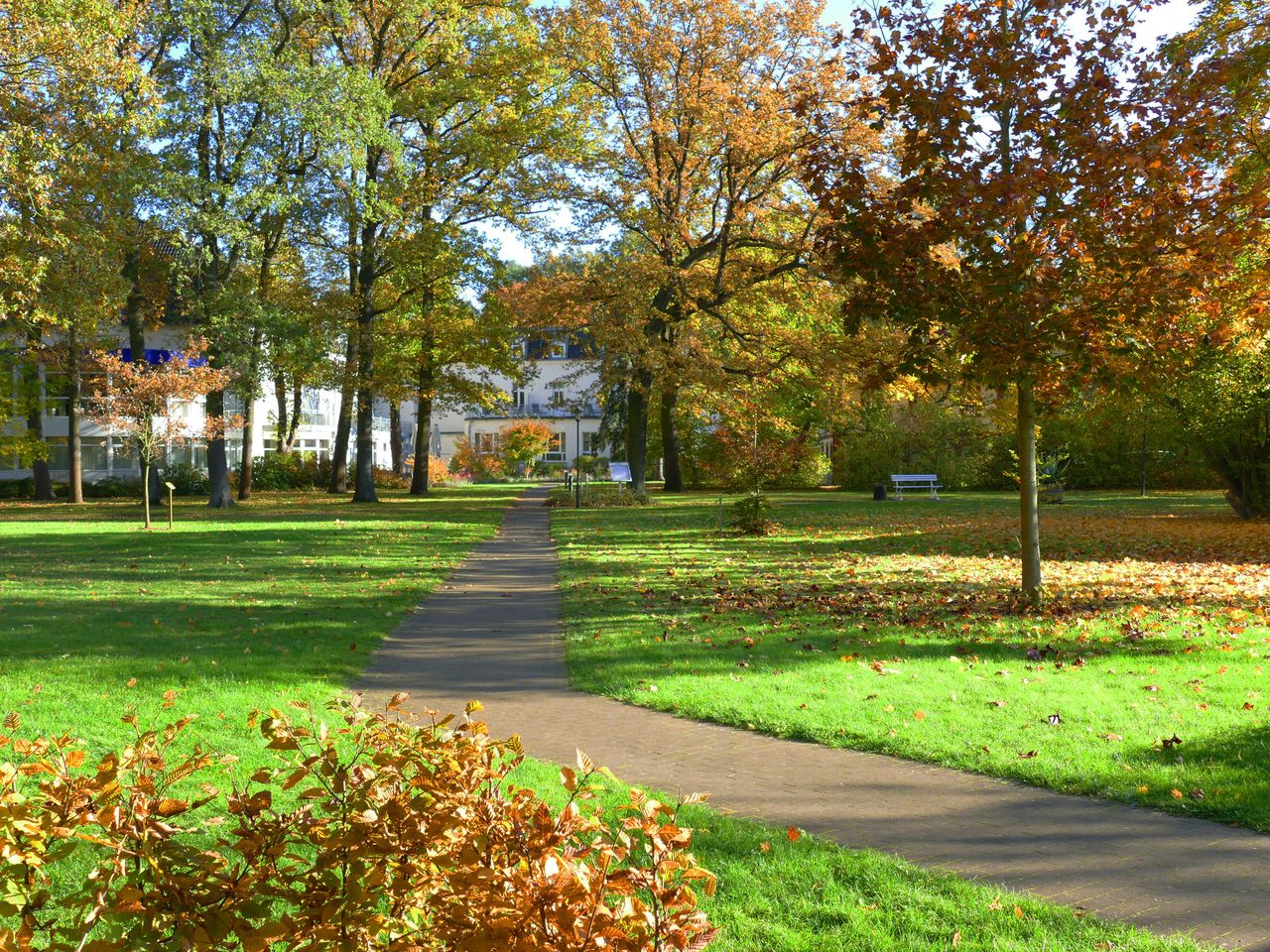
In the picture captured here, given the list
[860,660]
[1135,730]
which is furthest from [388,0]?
[1135,730]

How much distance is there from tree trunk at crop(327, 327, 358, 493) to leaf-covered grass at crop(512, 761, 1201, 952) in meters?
30.1

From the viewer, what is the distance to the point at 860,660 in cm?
846

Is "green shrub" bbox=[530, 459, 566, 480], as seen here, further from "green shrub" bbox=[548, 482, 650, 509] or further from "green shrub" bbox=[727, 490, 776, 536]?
"green shrub" bbox=[727, 490, 776, 536]

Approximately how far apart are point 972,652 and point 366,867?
24.5 feet

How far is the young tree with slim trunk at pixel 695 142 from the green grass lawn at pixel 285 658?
9.00 m

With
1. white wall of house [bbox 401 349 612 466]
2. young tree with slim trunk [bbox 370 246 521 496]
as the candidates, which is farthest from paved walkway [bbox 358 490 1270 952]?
white wall of house [bbox 401 349 612 466]

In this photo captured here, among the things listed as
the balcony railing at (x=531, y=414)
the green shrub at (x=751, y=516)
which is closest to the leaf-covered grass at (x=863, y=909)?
the green shrub at (x=751, y=516)

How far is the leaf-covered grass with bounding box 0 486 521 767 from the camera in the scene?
684cm

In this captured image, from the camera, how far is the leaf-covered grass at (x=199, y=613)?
6840mm

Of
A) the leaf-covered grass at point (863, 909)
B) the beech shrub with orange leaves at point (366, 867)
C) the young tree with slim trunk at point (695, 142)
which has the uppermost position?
the young tree with slim trunk at point (695, 142)

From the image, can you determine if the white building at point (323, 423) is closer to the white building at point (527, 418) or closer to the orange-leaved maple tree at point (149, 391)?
the white building at point (527, 418)

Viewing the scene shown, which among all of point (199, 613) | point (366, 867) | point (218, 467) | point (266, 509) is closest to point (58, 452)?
point (218, 467)

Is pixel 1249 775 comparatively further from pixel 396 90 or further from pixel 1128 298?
pixel 396 90

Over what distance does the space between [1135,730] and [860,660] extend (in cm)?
258
